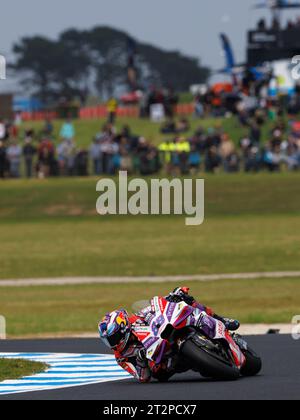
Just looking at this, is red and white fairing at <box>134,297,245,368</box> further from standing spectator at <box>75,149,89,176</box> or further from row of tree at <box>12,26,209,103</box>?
row of tree at <box>12,26,209,103</box>

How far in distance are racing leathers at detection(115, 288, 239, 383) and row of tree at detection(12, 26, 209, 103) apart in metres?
100.0

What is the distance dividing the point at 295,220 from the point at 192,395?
31768 mm

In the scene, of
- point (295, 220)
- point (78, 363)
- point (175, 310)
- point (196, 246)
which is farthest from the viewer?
point (295, 220)

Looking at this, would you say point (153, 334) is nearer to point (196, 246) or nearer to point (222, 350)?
point (222, 350)

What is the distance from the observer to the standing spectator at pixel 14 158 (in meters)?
49.1

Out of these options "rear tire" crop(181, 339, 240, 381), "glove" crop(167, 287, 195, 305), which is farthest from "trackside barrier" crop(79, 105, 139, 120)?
"rear tire" crop(181, 339, 240, 381)

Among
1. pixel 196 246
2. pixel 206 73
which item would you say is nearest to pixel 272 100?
pixel 196 246

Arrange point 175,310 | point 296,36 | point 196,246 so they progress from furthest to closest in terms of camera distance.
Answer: point 296,36, point 196,246, point 175,310

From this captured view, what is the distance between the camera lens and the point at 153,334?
11992 millimetres

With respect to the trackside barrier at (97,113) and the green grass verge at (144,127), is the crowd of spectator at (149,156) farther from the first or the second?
the trackside barrier at (97,113)

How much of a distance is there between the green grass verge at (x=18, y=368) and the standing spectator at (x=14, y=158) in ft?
115

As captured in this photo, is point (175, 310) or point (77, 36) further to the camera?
point (77, 36)

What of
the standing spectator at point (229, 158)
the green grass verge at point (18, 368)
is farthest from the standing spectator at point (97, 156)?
the green grass verge at point (18, 368)

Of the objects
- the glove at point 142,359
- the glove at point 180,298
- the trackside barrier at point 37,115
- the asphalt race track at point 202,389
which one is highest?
the trackside barrier at point 37,115
